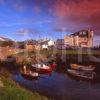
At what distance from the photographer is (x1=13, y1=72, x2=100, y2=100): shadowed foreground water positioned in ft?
30.2

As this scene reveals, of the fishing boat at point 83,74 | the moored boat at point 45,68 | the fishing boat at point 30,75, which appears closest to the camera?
the fishing boat at point 83,74

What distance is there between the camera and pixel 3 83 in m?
10.5

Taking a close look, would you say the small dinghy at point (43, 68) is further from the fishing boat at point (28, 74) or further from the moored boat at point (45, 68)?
the fishing boat at point (28, 74)

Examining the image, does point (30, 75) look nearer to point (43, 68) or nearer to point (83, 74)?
point (43, 68)

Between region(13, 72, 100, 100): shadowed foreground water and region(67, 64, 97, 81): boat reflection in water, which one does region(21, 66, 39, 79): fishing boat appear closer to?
region(13, 72, 100, 100): shadowed foreground water

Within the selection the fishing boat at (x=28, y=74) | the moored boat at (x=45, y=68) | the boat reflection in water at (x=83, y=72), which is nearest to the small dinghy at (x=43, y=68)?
the moored boat at (x=45, y=68)

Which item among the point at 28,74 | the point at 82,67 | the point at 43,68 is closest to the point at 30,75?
the point at 28,74

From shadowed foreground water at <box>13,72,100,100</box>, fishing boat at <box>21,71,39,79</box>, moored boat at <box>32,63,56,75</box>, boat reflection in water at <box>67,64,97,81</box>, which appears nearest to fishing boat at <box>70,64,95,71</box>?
boat reflection in water at <box>67,64,97,81</box>

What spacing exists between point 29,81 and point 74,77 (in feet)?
3.60

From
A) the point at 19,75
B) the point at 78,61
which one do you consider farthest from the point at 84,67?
the point at 19,75

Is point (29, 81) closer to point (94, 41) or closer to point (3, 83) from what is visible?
point (3, 83)

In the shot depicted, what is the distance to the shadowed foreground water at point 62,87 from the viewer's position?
9.22m

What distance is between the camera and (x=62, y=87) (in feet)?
31.5

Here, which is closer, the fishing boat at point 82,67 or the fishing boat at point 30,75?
the fishing boat at point 82,67
